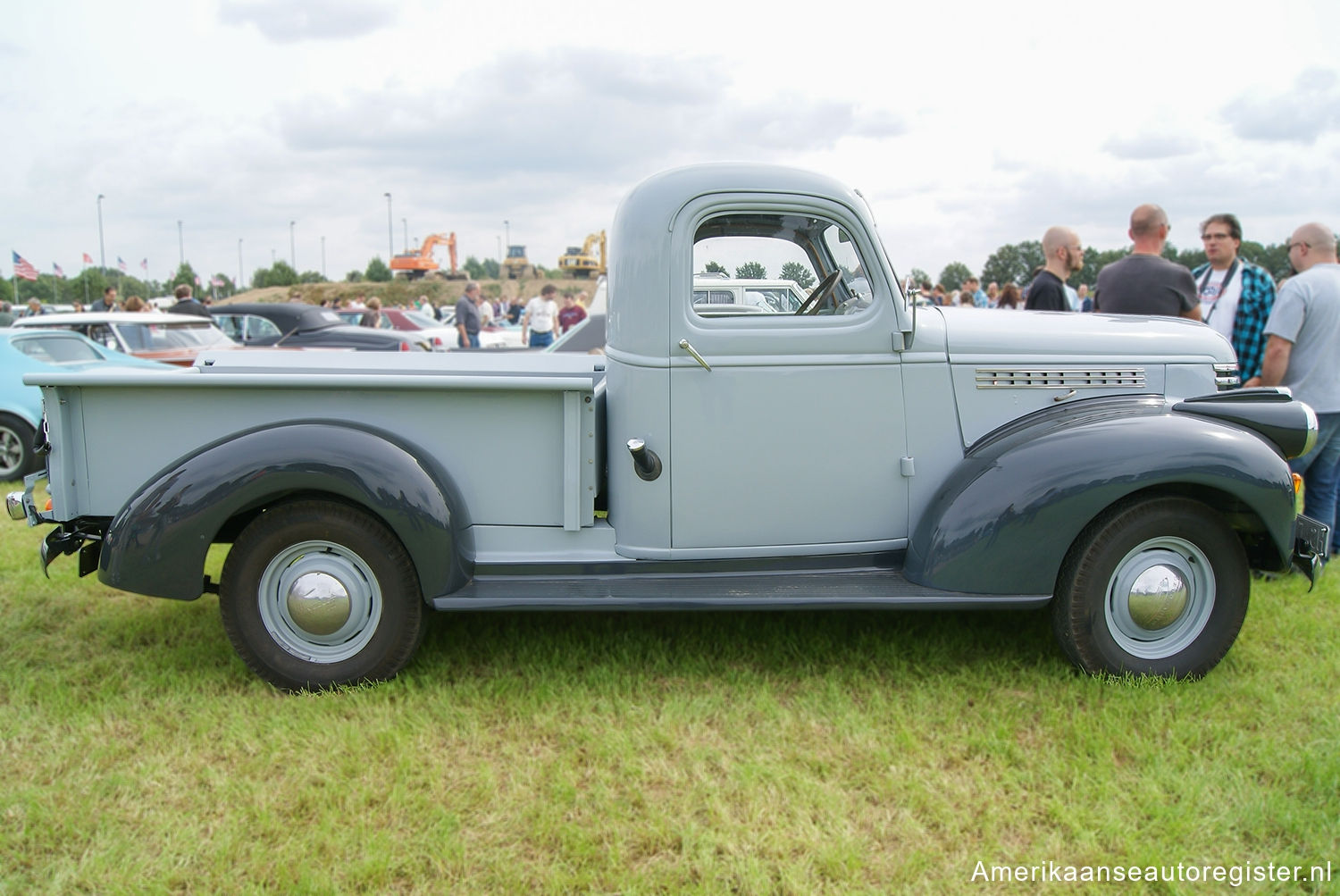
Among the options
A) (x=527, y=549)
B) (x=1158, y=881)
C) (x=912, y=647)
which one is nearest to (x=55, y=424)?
(x=527, y=549)

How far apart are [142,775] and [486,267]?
357ft

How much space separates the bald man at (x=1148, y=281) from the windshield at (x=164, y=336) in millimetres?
9281

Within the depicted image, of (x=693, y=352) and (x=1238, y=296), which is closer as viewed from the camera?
(x=693, y=352)

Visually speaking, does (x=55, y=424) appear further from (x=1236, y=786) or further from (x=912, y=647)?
(x=1236, y=786)

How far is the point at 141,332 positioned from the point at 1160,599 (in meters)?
10.2

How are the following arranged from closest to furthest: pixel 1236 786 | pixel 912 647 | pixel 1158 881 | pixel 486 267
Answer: pixel 1158 881, pixel 1236 786, pixel 912 647, pixel 486 267

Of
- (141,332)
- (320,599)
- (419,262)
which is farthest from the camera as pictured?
(419,262)

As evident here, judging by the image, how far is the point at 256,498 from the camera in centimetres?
315

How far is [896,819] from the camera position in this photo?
2.59 meters

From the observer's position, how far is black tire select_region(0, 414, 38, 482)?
721cm

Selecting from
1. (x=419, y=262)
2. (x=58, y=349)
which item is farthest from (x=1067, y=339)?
(x=419, y=262)

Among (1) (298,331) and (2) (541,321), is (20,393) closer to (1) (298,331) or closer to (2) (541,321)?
(1) (298,331)

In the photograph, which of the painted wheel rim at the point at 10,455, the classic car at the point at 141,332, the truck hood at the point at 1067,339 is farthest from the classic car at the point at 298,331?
the truck hood at the point at 1067,339

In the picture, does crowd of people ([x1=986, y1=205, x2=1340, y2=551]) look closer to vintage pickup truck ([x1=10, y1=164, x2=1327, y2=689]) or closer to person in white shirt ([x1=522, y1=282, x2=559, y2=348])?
vintage pickup truck ([x1=10, y1=164, x2=1327, y2=689])
